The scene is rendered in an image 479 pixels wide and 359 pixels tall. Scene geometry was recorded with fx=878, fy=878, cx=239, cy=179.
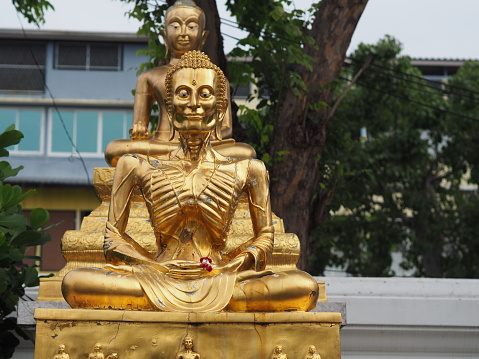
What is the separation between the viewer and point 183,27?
19.9 feet

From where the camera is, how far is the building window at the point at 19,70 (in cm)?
2105

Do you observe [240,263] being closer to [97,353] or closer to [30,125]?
[97,353]

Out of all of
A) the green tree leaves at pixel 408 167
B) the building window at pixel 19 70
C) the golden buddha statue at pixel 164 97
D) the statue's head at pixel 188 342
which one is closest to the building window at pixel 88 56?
the building window at pixel 19 70

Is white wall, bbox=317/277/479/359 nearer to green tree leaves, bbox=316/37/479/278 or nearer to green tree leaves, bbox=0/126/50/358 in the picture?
green tree leaves, bbox=0/126/50/358

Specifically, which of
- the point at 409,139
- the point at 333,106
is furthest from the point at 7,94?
the point at 333,106

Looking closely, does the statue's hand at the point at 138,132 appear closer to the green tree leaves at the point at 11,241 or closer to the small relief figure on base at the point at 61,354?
the green tree leaves at the point at 11,241

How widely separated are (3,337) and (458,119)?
10704 mm

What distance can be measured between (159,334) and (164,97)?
2852mm

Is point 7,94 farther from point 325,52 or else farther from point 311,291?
point 311,291

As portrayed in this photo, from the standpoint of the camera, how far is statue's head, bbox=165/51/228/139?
4102 millimetres

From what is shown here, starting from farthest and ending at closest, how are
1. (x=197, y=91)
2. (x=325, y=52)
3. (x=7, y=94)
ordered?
(x=7, y=94)
(x=325, y=52)
(x=197, y=91)

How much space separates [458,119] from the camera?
1448 centimetres

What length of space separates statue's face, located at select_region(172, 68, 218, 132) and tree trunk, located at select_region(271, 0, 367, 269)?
357 centimetres

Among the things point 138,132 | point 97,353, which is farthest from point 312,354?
point 138,132
